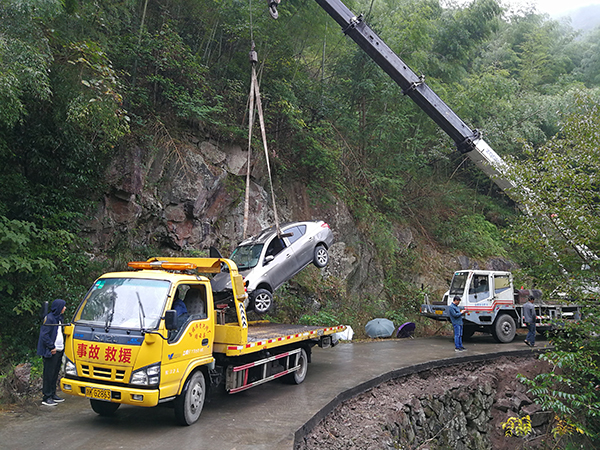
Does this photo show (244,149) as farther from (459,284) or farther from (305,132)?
(459,284)

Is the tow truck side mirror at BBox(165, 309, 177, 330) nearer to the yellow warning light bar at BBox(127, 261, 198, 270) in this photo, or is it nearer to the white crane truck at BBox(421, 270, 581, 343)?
the yellow warning light bar at BBox(127, 261, 198, 270)

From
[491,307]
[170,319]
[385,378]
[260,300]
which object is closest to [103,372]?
[170,319]

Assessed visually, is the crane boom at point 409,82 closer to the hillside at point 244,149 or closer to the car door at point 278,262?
the hillside at point 244,149

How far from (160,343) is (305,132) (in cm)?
1185

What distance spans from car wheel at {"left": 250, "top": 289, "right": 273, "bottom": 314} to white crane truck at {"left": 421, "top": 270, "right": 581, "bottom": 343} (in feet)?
20.6

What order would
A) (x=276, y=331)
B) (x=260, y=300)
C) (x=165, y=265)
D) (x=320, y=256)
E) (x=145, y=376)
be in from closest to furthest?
(x=145, y=376), (x=165, y=265), (x=276, y=331), (x=260, y=300), (x=320, y=256)

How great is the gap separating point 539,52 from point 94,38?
28.9 metres

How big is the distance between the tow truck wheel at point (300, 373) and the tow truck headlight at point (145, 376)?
3466mm

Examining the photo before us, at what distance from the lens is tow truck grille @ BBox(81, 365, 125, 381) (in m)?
5.05

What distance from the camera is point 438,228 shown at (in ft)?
67.3

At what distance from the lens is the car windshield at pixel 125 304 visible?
5301mm

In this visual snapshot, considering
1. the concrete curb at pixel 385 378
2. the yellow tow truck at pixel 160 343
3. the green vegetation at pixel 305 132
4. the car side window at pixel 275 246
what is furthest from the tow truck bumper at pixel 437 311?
the yellow tow truck at pixel 160 343

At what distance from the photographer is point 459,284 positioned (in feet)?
44.8

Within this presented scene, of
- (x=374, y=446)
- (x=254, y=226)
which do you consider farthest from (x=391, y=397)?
(x=254, y=226)
